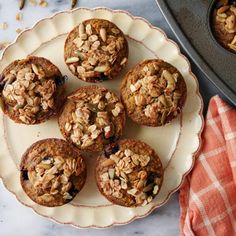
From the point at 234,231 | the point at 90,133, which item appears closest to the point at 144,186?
the point at 90,133

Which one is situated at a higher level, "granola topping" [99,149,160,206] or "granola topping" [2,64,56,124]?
"granola topping" [2,64,56,124]

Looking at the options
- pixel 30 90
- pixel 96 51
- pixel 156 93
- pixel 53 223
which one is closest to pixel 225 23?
pixel 156 93

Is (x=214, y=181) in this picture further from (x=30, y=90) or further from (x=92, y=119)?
(x=30, y=90)

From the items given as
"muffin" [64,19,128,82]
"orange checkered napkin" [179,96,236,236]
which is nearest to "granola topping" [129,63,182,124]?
"muffin" [64,19,128,82]

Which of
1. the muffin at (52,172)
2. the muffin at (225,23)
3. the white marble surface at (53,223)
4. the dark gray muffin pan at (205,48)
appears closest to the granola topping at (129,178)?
the muffin at (52,172)

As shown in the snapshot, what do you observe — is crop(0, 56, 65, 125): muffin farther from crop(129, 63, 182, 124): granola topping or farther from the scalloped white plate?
crop(129, 63, 182, 124): granola topping

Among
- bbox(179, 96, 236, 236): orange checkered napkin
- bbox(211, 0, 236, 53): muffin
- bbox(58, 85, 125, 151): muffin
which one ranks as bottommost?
bbox(179, 96, 236, 236): orange checkered napkin

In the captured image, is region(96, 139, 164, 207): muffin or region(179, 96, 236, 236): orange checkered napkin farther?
region(179, 96, 236, 236): orange checkered napkin
